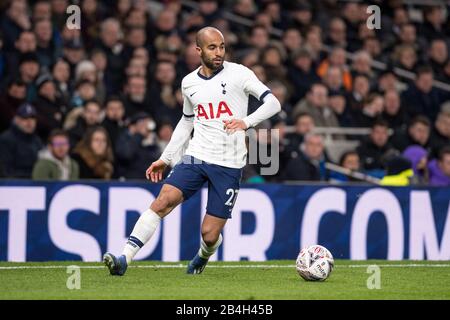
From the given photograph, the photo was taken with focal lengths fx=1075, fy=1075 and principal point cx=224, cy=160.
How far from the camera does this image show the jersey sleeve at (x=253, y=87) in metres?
10.5

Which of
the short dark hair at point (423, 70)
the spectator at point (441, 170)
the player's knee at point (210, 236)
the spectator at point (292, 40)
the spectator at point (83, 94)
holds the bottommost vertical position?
the player's knee at point (210, 236)

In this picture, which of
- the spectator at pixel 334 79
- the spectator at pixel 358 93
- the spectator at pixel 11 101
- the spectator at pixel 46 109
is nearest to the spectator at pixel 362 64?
the spectator at pixel 358 93

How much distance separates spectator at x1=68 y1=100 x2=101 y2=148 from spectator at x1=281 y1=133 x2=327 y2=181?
285 cm

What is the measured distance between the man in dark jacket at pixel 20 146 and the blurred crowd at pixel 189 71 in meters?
0.02

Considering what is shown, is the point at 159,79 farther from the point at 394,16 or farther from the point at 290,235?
the point at 394,16

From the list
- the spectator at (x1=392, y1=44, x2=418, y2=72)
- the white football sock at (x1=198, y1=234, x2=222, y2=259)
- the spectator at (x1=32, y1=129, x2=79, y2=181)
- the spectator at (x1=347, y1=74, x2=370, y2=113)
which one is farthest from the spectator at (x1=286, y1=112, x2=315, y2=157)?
the white football sock at (x1=198, y1=234, x2=222, y2=259)

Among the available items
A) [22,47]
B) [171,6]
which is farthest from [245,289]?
[171,6]

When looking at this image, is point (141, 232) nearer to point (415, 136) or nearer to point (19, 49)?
point (19, 49)

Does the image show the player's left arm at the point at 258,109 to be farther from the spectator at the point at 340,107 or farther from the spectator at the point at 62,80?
the spectator at the point at 340,107

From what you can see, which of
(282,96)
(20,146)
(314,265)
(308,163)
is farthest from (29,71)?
(314,265)

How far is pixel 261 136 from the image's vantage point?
15.4m

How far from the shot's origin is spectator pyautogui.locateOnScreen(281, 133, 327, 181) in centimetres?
1567

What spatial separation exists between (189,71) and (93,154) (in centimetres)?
360
